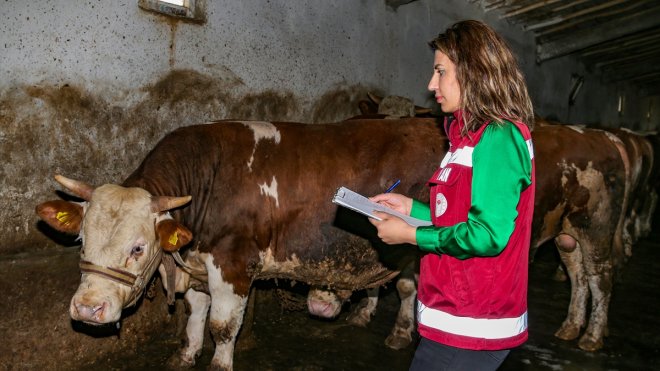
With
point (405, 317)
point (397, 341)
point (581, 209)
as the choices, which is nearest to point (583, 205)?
point (581, 209)

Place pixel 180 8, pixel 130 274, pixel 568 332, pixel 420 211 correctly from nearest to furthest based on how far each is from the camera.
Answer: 1. pixel 420 211
2. pixel 130 274
3. pixel 180 8
4. pixel 568 332

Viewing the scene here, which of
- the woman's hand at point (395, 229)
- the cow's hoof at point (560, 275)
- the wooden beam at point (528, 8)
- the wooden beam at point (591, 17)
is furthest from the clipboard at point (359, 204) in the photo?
the wooden beam at point (591, 17)

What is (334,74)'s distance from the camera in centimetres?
610

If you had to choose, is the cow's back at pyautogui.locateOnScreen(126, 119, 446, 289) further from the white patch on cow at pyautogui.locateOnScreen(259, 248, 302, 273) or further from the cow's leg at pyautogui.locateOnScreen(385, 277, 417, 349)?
the cow's leg at pyautogui.locateOnScreen(385, 277, 417, 349)

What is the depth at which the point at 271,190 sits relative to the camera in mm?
3742

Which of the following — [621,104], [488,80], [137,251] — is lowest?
[137,251]

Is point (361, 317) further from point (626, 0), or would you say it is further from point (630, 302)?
point (626, 0)

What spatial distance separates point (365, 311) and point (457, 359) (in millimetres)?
3469

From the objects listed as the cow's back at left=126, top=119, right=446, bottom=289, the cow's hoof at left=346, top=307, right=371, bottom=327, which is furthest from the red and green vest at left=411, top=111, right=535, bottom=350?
the cow's hoof at left=346, top=307, right=371, bottom=327

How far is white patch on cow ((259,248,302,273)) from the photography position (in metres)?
3.78

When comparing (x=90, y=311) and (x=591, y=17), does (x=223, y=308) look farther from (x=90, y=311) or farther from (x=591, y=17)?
(x=591, y=17)

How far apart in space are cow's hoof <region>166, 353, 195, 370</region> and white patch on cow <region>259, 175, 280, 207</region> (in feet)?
4.57

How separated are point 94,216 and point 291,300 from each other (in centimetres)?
248

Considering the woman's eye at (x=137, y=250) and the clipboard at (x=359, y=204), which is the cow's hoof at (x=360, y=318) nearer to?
the woman's eye at (x=137, y=250)
